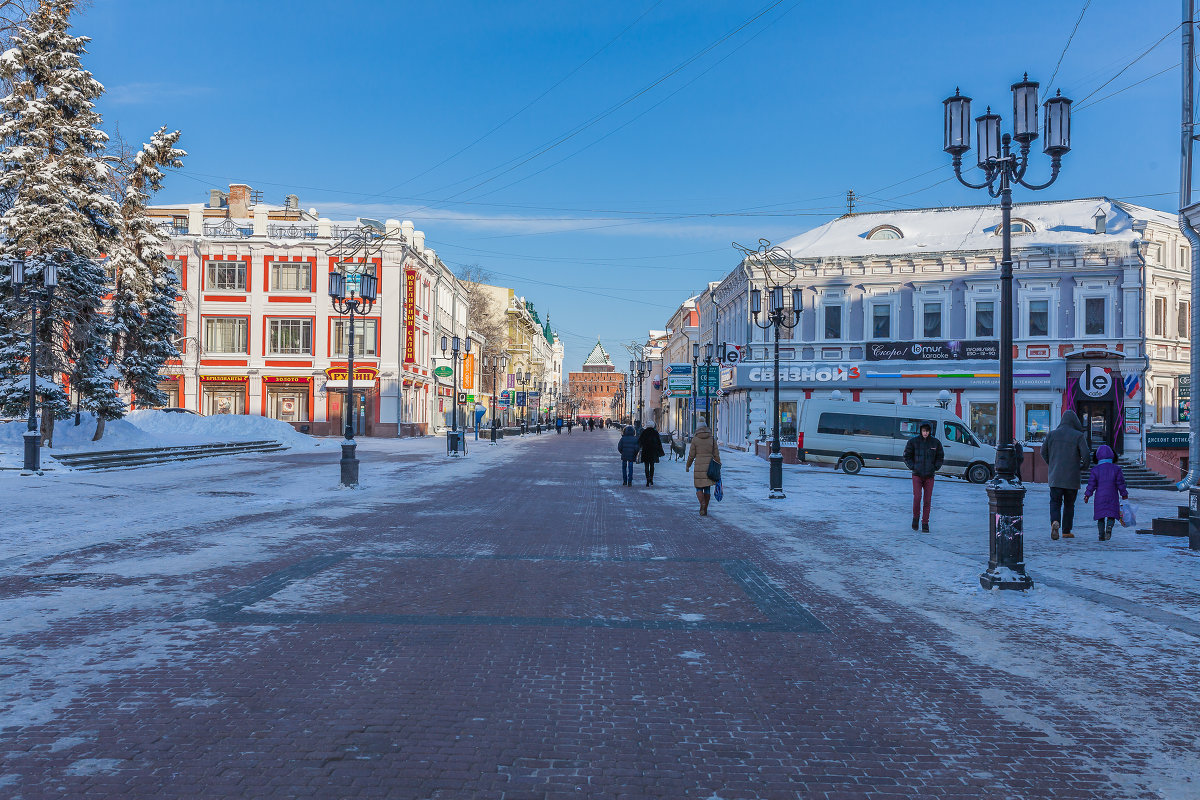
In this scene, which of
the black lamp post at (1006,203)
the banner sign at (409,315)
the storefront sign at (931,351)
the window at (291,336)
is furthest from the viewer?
the banner sign at (409,315)

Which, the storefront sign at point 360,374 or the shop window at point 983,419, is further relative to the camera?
the storefront sign at point 360,374

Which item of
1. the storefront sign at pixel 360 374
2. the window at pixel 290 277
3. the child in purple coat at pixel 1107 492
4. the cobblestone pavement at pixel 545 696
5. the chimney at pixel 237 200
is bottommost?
the cobblestone pavement at pixel 545 696

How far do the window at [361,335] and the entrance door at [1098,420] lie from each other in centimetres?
3767

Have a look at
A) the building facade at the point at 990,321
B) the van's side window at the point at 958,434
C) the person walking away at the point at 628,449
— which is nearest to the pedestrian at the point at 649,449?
the person walking away at the point at 628,449

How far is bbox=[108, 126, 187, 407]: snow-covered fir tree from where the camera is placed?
32.0m

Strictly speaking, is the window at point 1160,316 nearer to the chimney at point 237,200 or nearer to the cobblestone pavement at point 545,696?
the cobblestone pavement at point 545,696

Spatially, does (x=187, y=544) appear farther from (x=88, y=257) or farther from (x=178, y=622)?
(x=88, y=257)

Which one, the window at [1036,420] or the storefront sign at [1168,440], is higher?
the window at [1036,420]

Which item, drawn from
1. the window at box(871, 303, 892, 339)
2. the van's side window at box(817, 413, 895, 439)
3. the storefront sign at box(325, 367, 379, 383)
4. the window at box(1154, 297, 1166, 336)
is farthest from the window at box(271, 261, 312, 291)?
the window at box(1154, 297, 1166, 336)

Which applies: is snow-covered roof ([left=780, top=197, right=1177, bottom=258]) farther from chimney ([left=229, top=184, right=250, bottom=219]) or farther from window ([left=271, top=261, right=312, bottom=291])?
chimney ([left=229, top=184, right=250, bottom=219])

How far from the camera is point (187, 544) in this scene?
10.7m

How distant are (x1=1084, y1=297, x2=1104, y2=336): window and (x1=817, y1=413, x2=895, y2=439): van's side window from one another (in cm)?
1294

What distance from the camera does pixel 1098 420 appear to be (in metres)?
33.8

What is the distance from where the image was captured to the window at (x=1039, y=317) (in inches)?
1382
